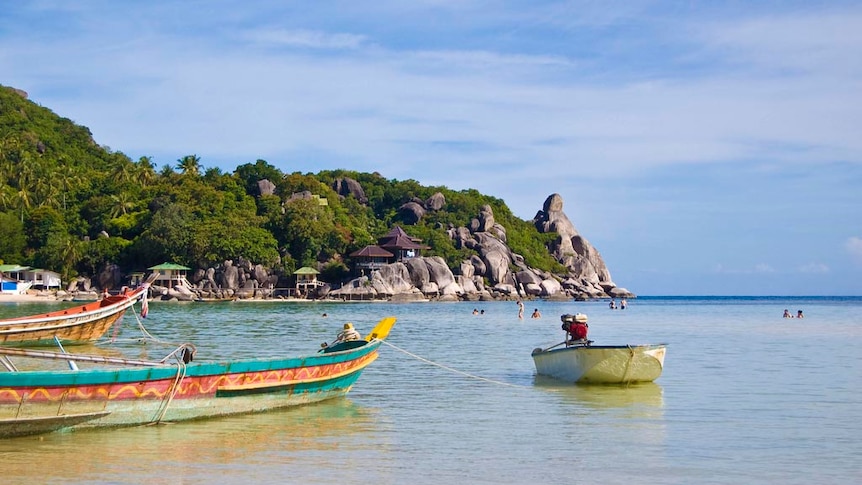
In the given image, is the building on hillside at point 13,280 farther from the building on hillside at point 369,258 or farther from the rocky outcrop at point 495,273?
the building on hillside at point 369,258

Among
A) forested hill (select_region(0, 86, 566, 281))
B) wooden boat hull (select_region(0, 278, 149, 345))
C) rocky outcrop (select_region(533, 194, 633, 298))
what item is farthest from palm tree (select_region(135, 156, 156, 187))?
wooden boat hull (select_region(0, 278, 149, 345))

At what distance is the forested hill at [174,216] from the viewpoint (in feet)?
281

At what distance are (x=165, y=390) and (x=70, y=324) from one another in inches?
597

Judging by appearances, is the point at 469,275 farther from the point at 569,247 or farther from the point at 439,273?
the point at 569,247

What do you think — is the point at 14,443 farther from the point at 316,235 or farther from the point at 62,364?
the point at 316,235

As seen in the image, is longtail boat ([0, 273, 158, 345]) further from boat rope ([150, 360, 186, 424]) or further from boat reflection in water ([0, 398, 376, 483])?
boat reflection in water ([0, 398, 376, 483])

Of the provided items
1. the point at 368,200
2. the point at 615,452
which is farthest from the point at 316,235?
the point at 615,452

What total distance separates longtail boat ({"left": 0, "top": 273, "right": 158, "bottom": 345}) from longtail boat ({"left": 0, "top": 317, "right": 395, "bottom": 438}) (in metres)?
12.3

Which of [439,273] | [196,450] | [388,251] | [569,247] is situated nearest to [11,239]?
[388,251]

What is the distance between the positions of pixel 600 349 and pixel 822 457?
6886 millimetres

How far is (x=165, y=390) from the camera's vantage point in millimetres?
13594

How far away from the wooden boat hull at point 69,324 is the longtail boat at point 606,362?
15.2 m

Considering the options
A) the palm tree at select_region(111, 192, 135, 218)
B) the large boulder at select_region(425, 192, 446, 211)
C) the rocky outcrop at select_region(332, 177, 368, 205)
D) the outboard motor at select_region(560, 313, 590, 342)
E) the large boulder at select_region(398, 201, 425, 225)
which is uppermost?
the rocky outcrop at select_region(332, 177, 368, 205)

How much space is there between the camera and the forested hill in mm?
85562
